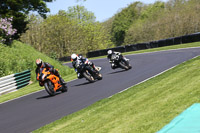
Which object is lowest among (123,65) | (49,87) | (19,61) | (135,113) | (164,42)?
(49,87)

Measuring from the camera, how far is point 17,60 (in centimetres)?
2669

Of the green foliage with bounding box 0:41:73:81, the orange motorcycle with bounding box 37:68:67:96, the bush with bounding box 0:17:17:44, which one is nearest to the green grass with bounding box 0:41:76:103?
the green foliage with bounding box 0:41:73:81

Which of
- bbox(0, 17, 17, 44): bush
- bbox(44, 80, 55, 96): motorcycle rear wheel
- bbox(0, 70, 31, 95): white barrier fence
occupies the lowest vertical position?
bbox(0, 70, 31, 95): white barrier fence

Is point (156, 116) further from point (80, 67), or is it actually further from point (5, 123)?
point (80, 67)

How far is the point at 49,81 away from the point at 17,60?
1339 cm

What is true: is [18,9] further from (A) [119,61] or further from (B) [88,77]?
(B) [88,77]

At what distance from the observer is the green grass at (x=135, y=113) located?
251 inches

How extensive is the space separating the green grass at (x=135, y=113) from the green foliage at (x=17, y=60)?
54.0 ft

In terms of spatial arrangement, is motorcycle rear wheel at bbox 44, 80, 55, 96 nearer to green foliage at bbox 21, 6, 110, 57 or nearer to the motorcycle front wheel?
the motorcycle front wheel

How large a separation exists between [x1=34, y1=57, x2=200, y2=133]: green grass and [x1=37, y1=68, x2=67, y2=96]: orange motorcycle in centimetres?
438

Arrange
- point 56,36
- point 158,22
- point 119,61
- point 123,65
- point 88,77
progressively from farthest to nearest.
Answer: point 158,22, point 56,36, point 123,65, point 119,61, point 88,77

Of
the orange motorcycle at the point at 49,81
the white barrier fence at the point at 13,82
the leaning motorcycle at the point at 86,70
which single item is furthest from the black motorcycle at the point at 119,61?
the white barrier fence at the point at 13,82

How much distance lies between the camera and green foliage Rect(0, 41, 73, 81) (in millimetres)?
25281

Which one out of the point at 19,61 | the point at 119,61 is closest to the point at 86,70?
the point at 119,61
